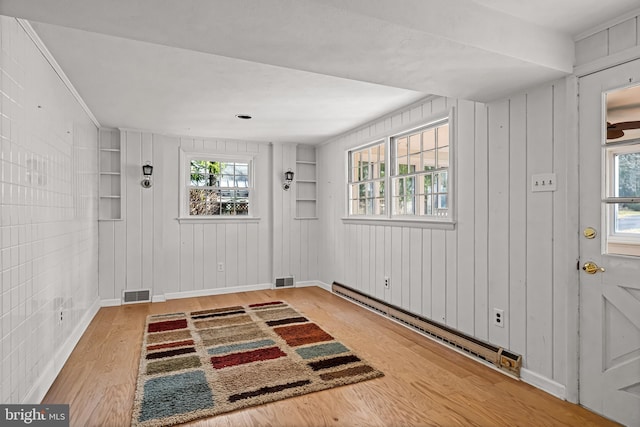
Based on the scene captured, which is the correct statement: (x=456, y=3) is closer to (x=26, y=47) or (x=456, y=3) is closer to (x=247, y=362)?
(x=26, y=47)

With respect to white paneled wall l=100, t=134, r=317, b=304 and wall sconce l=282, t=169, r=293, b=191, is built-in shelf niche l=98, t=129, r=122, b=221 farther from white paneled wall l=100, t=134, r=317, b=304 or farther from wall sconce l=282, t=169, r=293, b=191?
wall sconce l=282, t=169, r=293, b=191

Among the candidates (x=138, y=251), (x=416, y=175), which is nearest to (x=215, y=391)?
(x=416, y=175)

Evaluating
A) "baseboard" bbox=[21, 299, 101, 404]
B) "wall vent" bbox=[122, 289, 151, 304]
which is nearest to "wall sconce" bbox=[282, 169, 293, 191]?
"wall vent" bbox=[122, 289, 151, 304]

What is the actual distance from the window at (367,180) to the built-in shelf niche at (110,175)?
325cm

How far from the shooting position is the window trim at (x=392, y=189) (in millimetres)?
3316

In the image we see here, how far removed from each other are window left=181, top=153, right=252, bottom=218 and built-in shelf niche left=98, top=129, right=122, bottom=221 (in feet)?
2.77

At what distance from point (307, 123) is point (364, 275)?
7.02 ft

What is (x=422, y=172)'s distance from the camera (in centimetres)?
379

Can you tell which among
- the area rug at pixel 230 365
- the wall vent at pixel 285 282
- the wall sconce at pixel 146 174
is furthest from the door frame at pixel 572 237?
the wall sconce at pixel 146 174

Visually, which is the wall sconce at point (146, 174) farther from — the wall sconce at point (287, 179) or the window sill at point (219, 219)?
the wall sconce at point (287, 179)

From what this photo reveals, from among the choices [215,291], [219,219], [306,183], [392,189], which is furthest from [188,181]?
[392,189]

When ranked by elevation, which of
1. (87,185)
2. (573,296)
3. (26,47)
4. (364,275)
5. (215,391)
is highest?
(26,47)

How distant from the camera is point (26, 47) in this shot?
7.20 feet

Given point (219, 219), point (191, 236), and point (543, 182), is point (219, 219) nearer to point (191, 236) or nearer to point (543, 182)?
point (191, 236)
